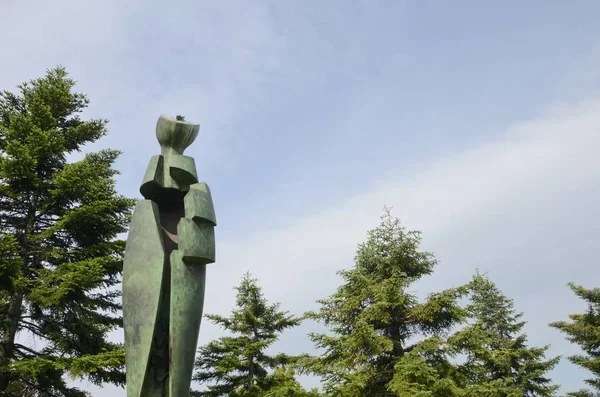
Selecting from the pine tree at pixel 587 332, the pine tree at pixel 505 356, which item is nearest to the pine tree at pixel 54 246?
the pine tree at pixel 505 356

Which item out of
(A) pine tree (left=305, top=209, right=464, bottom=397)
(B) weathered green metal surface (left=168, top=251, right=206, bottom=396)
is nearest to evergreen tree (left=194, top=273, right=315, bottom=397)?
(A) pine tree (left=305, top=209, right=464, bottom=397)

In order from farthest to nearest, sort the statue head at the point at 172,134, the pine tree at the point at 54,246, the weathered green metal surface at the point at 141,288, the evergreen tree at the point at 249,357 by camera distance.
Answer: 1. the evergreen tree at the point at 249,357
2. the pine tree at the point at 54,246
3. the statue head at the point at 172,134
4. the weathered green metal surface at the point at 141,288

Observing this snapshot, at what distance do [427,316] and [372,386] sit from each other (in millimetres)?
2327

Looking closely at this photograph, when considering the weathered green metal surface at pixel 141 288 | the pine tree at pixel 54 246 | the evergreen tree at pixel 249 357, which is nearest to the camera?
the weathered green metal surface at pixel 141 288

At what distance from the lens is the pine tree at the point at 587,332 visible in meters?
17.9

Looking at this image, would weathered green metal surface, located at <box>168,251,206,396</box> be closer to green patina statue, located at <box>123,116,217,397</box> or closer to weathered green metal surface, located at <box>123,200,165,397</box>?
green patina statue, located at <box>123,116,217,397</box>

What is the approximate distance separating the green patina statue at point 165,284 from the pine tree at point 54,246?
5956mm

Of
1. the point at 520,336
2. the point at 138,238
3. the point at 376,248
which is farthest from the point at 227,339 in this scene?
the point at 520,336

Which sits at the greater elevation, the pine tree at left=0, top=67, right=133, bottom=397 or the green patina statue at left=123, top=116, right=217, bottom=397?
the pine tree at left=0, top=67, right=133, bottom=397

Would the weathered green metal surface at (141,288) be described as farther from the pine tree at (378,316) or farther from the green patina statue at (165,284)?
the pine tree at (378,316)

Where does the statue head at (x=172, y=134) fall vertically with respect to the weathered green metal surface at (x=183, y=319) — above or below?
above

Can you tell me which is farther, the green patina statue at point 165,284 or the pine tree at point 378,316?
the pine tree at point 378,316

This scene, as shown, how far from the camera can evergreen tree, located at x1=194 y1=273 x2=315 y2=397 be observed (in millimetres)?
15344

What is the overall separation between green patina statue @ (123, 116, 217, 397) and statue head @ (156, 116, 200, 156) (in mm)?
217
